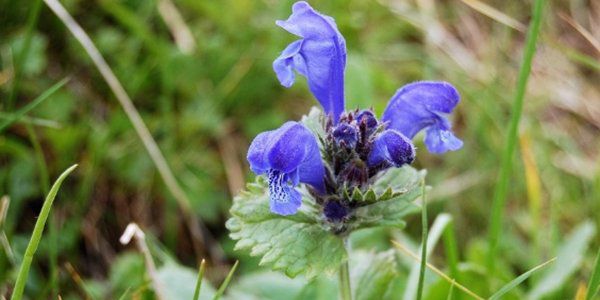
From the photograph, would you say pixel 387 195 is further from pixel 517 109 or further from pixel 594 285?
pixel 517 109

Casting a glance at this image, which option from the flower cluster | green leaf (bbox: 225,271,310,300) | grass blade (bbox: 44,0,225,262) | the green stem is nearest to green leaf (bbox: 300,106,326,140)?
the flower cluster

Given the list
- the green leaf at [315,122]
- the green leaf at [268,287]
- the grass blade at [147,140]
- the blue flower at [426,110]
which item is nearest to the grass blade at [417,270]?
the green leaf at [268,287]

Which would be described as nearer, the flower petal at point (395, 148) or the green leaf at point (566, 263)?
the flower petal at point (395, 148)

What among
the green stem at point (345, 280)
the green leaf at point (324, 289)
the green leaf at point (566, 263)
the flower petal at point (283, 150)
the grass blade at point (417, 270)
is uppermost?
the flower petal at point (283, 150)

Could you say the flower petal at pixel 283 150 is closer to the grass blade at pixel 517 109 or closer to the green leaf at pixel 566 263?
the grass blade at pixel 517 109

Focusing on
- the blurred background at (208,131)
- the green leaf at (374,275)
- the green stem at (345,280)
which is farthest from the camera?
the blurred background at (208,131)

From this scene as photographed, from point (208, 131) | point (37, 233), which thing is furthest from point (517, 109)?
point (208, 131)

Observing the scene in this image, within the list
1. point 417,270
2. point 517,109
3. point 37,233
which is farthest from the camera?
point 417,270

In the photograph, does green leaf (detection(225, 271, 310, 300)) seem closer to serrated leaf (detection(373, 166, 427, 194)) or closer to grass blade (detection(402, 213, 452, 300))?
grass blade (detection(402, 213, 452, 300))

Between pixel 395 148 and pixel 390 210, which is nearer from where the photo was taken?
pixel 395 148
